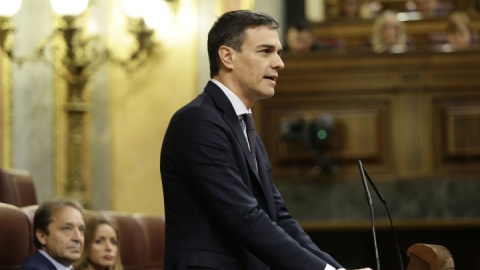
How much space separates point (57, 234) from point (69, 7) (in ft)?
10.3

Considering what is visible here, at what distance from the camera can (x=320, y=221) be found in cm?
610

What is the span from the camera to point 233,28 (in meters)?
2.13

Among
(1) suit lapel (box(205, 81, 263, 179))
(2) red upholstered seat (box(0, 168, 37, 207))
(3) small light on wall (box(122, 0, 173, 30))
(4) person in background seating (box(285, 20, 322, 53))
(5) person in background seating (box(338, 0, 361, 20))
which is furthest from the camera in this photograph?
(5) person in background seating (box(338, 0, 361, 20))

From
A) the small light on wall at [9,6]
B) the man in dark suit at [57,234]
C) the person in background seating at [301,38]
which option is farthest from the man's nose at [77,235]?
the person in background seating at [301,38]

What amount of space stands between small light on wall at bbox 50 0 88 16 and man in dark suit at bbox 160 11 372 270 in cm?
401

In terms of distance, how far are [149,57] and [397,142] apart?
1.85 m

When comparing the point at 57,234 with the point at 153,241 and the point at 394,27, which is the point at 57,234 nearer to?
the point at 153,241

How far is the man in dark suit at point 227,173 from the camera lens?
1965mm

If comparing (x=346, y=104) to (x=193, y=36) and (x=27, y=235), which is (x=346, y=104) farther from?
(x=27, y=235)

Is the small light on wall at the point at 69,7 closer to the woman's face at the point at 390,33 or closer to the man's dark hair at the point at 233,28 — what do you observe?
the woman's face at the point at 390,33

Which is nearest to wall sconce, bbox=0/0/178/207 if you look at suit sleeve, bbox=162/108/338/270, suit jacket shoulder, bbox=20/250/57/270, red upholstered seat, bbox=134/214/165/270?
red upholstered seat, bbox=134/214/165/270

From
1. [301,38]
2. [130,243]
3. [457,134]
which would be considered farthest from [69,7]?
[457,134]

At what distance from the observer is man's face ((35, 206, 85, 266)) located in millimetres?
3092

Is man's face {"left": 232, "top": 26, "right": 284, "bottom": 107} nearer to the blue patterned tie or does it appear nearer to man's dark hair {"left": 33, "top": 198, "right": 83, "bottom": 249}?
the blue patterned tie
